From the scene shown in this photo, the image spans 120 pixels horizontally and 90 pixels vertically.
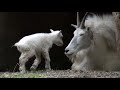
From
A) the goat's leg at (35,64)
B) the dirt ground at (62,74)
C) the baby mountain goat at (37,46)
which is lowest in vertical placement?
the dirt ground at (62,74)

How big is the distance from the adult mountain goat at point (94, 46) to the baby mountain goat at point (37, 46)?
0.29 feet

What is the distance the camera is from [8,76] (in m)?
2.12

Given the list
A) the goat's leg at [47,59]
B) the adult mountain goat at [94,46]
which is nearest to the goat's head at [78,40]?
the adult mountain goat at [94,46]

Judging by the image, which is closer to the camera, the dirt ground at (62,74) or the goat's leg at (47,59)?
the dirt ground at (62,74)

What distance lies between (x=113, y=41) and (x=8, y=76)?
58cm

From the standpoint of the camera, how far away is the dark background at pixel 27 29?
222cm

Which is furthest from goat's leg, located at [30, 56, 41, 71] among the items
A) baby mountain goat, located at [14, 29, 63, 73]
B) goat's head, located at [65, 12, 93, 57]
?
goat's head, located at [65, 12, 93, 57]

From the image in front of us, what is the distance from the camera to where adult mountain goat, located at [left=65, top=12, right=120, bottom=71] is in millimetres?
2240

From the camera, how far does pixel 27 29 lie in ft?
7.36

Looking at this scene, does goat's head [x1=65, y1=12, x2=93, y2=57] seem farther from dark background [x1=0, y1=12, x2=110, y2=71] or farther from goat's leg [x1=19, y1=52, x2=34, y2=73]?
goat's leg [x1=19, y1=52, x2=34, y2=73]

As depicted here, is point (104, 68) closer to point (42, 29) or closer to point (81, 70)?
point (81, 70)

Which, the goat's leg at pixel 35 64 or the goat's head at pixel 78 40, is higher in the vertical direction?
the goat's head at pixel 78 40

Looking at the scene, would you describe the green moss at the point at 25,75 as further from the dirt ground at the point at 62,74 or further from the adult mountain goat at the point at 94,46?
the adult mountain goat at the point at 94,46

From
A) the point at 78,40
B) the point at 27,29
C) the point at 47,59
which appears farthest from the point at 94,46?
the point at 27,29
